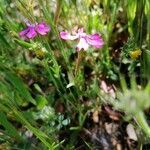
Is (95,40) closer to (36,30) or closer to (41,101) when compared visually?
(36,30)

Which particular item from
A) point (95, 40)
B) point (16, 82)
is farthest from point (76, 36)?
point (16, 82)

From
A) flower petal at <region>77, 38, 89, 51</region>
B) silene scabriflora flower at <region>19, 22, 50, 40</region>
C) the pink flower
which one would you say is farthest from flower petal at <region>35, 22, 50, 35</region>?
the pink flower

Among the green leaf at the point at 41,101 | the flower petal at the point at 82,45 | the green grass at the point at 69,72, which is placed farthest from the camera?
the green leaf at the point at 41,101

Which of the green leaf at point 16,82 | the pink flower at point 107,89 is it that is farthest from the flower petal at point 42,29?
the pink flower at point 107,89

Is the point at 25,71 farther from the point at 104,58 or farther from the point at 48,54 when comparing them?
the point at 48,54

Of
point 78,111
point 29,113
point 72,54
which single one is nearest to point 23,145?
point 29,113

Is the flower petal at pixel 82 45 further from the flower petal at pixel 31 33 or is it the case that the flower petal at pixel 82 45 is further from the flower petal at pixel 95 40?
the flower petal at pixel 31 33

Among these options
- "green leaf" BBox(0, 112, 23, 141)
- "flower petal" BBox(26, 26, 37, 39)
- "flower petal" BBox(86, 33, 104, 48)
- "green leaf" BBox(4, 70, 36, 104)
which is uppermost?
"flower petal" BBox(26, 26, 37, 39)

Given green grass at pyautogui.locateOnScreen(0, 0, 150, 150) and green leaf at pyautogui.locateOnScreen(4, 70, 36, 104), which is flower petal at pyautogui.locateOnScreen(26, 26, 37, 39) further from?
green leaf at pyautogui.locateOnScreen(4, 70, 36, 104)
